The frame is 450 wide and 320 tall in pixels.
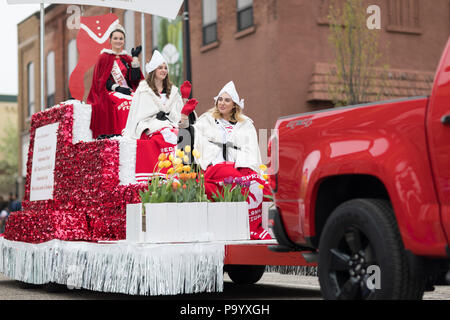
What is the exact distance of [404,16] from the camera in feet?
77.4

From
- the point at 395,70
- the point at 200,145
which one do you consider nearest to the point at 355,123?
the point at 200,145

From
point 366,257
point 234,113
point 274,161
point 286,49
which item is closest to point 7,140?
point 286,49

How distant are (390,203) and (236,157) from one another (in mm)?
4645

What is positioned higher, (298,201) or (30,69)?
(30,69)

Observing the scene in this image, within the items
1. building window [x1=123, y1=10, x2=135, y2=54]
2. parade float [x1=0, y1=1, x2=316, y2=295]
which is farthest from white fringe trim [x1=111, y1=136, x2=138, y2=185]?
building window [x1=123, y1=10, x2=135, y2=54]

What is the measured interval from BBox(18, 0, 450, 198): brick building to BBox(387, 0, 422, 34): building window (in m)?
0.03

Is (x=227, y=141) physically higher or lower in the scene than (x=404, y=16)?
lower

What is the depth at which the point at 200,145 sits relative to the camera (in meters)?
9.24

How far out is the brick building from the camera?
21.8m

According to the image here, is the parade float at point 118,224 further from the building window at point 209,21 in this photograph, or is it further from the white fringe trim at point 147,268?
the building window at point 209,21

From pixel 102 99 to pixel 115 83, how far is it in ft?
1.38

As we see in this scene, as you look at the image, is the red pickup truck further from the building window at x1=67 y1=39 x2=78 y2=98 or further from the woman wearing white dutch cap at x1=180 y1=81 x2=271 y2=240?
the building window at x1=67 y1=39 x2=78 y2=98

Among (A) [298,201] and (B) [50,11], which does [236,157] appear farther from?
(B) [50,11]

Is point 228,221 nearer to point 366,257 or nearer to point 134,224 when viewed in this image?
point 134,224
